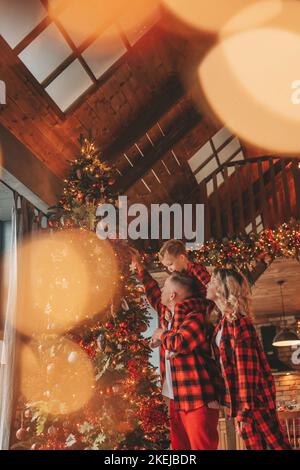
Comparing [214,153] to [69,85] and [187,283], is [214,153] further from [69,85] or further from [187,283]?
[187,283]

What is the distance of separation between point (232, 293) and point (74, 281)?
4.30 ft

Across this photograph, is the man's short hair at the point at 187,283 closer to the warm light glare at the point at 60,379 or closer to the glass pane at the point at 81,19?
the warm light glare at the point at 60,379

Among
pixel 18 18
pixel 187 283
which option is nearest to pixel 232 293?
pixel 187 283

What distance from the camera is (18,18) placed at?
495 centimetres

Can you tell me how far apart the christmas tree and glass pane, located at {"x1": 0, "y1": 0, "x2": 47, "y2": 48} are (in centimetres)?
182

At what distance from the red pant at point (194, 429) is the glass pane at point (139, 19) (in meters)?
4.30

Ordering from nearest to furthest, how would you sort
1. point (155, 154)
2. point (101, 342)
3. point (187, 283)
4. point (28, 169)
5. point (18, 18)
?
point (187, 283) < point (101, 342) < point (18, 18) < point (28, 169) < point (155, 154)

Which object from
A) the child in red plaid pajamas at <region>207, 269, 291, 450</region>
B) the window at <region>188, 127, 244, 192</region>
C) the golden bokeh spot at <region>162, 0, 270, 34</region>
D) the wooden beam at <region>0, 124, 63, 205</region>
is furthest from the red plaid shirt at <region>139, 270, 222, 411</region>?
the window at <region>188, 127, 244, 192</region>

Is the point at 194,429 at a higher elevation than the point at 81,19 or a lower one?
lower

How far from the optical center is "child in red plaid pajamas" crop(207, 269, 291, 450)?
3.59 metres

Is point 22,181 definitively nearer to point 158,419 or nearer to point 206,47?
point 158,419

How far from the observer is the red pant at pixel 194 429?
12.1 ft

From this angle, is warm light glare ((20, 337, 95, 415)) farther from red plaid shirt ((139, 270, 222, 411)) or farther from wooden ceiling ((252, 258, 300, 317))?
wooden ceiling ((252, 258, 300, 317))
